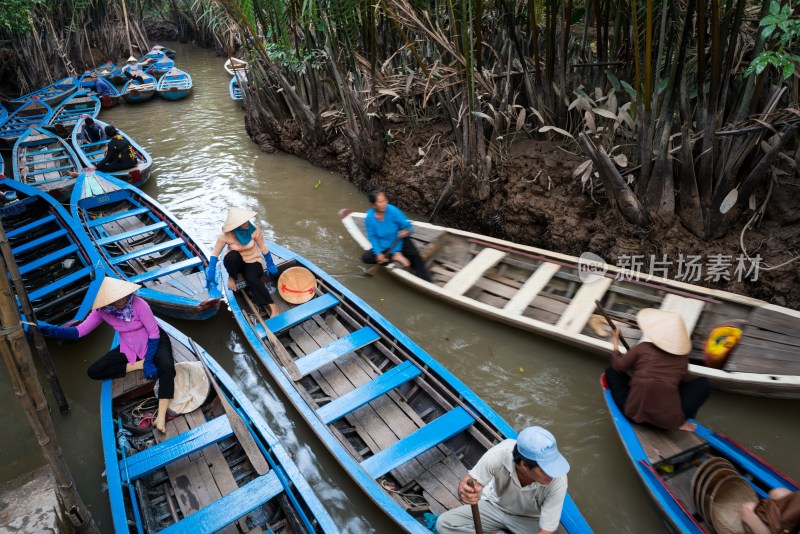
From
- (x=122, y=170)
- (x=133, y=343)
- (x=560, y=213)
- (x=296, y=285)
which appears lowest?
(x=296, y=285)

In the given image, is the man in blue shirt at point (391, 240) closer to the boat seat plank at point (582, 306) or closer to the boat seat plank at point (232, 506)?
the boat seat plank at point (582, 306)

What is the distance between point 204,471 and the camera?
3725 mm

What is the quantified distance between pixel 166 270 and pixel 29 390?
11.0 feet

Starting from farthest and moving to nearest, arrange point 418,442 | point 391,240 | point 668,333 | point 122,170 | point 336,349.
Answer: point 122,170
point 391,240
point 336,349
point 418,442
point 668,333

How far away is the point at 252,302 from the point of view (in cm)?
552

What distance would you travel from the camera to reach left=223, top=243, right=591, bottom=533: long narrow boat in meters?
3.55

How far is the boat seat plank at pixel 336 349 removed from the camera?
4.55 metres

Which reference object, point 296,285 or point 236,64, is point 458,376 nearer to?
point 296,285

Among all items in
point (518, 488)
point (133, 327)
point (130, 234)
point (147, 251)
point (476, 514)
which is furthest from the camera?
point (130, 234)

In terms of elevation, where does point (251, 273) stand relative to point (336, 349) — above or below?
above

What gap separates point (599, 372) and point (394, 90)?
490 cm

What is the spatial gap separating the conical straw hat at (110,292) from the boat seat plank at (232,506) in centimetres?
171

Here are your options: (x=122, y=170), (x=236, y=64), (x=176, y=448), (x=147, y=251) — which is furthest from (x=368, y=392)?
(x=236, y=64)

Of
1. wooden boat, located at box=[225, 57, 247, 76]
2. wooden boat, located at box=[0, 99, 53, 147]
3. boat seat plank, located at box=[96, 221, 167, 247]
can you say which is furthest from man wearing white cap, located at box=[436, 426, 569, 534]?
wooden boat, located at box=[0, 99, 53, 147]
